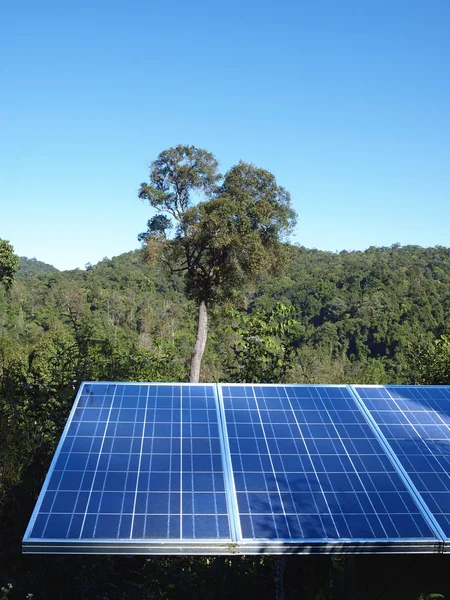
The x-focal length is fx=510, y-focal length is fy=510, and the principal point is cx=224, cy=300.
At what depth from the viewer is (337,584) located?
4227 mm

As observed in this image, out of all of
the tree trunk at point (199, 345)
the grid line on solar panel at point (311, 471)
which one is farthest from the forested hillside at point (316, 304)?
the grid line on solar panel at point (311, 471)

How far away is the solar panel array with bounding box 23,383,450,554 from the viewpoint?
341 cm

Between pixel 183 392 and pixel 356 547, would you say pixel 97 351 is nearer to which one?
pixel 183 392

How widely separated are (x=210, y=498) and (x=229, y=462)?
482 millimetres

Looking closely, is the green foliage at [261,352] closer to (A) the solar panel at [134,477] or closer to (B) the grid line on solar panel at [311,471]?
(B) the grid line on solar panel at [311,471]

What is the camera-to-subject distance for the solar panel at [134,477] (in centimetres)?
335

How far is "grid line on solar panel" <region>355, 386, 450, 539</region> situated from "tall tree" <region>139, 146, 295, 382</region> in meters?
11.1

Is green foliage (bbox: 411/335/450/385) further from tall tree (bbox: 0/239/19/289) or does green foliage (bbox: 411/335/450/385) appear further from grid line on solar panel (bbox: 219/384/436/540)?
tall tree (bbox: 0/239/19/289)

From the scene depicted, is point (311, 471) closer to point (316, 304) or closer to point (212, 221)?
point (212, 221)

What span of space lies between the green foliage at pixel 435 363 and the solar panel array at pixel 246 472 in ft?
15.8

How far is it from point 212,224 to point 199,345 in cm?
393

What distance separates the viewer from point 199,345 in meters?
16.6

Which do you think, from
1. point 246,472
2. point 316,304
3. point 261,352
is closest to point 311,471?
point 246,472

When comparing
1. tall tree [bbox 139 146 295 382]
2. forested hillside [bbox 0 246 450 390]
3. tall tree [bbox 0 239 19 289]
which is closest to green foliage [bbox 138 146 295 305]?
tall tree [bbox 139 146 295 382]
